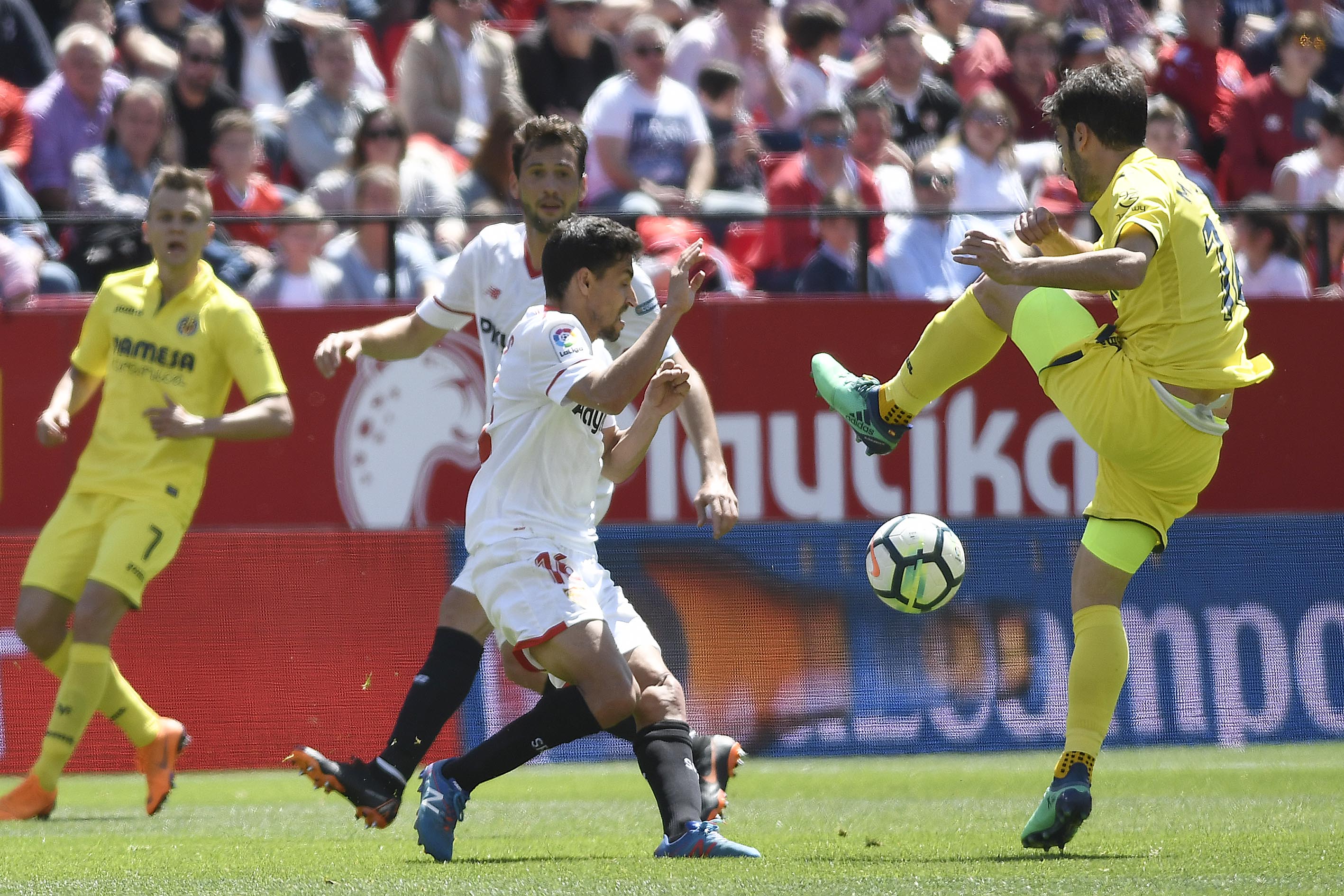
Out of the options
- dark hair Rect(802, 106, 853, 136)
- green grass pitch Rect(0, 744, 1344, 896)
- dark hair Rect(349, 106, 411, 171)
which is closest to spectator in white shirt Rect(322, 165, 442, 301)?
dark hair Rect(349, 106, 411, 171)

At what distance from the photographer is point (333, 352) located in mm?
5922

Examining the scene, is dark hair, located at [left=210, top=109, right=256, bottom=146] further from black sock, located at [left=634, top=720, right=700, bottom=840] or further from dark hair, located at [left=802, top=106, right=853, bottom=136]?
black sock, located at [left=634, top=720, right=700, bottom=840]

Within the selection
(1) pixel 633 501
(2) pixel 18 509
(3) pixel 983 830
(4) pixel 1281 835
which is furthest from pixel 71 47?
(4) pixel 1281 835

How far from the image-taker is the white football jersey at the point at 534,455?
17.2 feet

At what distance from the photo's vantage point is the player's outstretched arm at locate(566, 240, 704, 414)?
4.86 meters

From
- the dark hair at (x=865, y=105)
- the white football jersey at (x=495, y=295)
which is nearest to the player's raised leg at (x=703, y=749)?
Result: the white football jersey at (x=495, y=295)

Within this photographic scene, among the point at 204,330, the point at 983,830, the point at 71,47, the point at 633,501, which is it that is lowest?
the point at 983,830

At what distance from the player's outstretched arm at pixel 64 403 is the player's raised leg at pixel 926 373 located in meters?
3.17

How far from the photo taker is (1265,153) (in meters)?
13.0

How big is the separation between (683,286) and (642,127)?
7009 millimetres

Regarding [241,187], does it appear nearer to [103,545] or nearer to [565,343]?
[103,545]

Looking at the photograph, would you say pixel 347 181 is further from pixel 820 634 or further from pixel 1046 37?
pixel 1046 37

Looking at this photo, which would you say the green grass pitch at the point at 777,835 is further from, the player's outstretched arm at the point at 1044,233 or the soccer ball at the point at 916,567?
the player's outstretched arm at the point at 1044,233

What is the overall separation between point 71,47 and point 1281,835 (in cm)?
921
